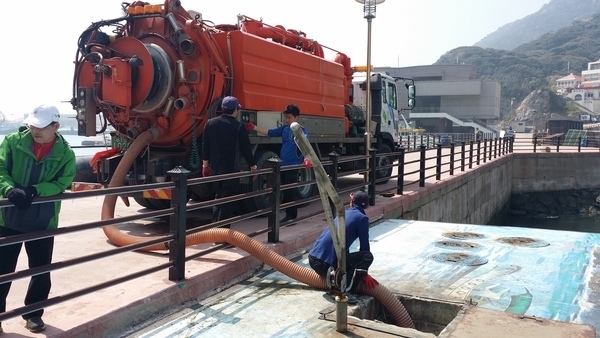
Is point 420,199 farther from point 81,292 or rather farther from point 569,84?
point 569,84

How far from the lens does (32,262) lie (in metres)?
3.63

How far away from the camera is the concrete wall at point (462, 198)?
1055cm

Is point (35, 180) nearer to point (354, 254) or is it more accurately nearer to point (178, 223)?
point (178, 223)

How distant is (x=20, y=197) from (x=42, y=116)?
24.5 inches

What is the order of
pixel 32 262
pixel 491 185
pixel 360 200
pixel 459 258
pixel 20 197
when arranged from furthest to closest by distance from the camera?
pixel 491 185 < pixel 459 258 < pixel 360 200 < pixel 32 262 < pixel 20 197

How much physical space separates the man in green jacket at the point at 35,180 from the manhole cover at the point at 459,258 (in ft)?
13.8

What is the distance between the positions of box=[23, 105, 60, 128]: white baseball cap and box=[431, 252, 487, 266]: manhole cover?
173 inches

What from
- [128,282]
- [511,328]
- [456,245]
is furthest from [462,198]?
[128,282]

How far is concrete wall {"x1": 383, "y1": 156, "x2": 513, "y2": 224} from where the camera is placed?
10547 millimetres

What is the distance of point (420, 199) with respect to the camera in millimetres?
11039

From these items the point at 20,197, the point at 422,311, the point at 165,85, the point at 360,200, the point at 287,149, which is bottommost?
the point at 422,311

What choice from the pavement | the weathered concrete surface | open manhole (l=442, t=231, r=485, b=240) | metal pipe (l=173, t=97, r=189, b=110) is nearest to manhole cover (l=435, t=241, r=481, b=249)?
open manhole (l=442, t=231, r=485, b=240)

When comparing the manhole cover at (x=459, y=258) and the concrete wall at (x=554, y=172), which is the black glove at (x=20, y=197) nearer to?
the manhole cover at (x=459, y=258)

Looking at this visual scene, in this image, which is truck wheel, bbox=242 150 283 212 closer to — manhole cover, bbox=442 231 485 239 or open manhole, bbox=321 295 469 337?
manhole cover, bbox=442 231 485 239
